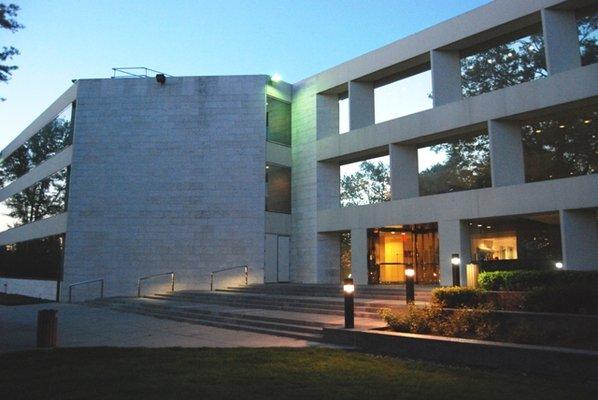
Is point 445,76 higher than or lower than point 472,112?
higher

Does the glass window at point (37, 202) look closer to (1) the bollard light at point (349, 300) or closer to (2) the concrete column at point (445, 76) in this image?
(2) the concrete column at point (445, 76)

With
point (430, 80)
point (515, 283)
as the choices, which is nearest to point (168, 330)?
point (515, 283)

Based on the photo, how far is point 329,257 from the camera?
2475 centimetres

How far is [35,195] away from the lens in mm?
32938

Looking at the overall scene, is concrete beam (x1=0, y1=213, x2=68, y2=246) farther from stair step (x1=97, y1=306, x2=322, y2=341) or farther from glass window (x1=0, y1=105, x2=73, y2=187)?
stair step (x1=97, y1=306, x2=322, y2=341)

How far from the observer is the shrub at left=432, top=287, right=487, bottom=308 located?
1109cm

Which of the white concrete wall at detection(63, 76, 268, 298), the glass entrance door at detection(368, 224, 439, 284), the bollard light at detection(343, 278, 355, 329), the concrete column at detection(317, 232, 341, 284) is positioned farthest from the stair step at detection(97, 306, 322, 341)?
the glass entrance door at detection(368, 224, 439, 284)

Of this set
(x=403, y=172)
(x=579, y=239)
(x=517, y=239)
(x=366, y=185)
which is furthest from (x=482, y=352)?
(x=366, y=185)

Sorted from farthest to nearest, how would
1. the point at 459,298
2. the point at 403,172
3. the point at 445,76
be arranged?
the point at 403,172
the point at 445,76
the point at 459,298

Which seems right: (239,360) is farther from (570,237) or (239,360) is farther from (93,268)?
(93,268)

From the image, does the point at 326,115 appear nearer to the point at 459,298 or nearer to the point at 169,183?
the point at 169,183

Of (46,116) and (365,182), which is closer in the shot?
(365,182)

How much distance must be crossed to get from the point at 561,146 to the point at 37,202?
97.0ft

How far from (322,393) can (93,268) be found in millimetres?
21023
